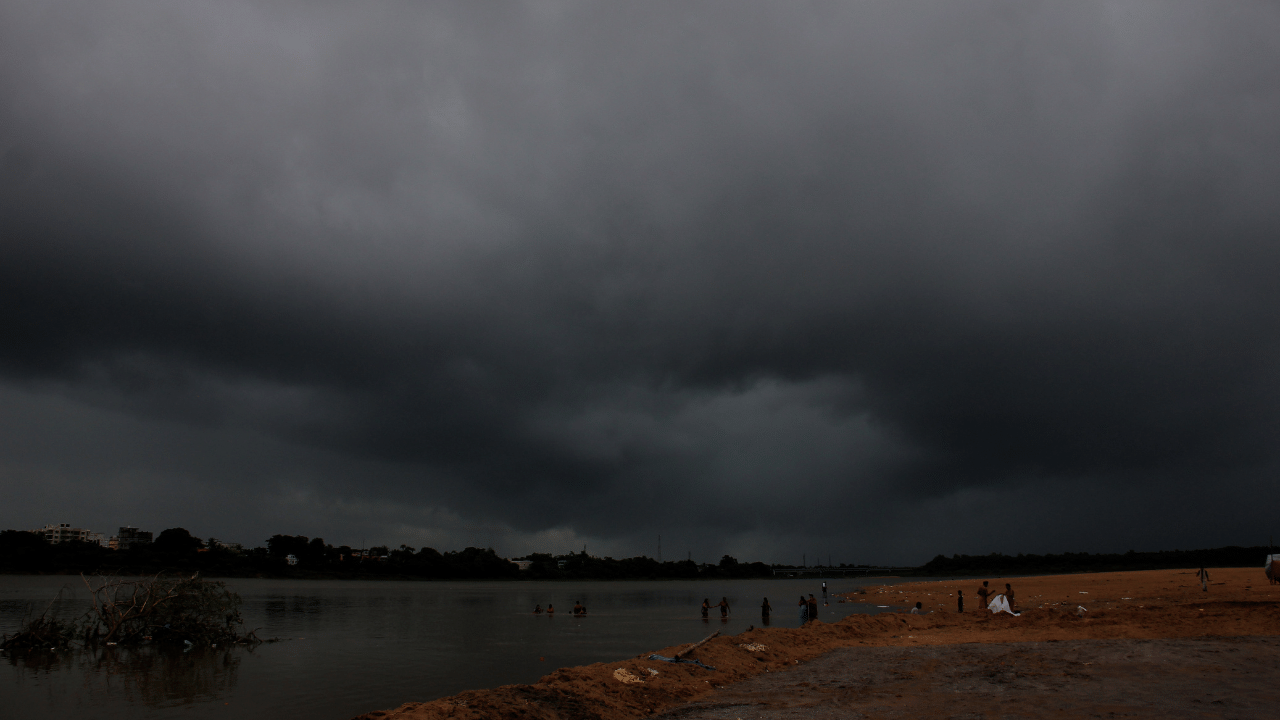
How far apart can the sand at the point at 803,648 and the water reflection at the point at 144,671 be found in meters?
19.2

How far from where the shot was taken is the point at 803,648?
29.8 meters

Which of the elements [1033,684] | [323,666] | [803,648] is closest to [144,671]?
[323,666]

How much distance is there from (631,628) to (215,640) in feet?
95.3

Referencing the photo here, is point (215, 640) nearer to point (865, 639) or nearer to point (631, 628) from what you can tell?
point (631, 628)

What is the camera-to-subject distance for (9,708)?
27.8 meters

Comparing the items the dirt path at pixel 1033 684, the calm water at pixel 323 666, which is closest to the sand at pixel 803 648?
the dirt path at pixel 1033 684

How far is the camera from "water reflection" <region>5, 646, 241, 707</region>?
3017cm

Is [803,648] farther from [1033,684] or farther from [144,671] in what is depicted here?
[144,671]

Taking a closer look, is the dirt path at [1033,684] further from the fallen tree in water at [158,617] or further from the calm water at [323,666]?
the fallen tree in water at [158,617]

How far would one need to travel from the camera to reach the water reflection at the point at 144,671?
3017 centimetres

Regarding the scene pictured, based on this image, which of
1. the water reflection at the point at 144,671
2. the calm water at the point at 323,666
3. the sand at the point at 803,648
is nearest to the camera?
the sand at the point at 803,648

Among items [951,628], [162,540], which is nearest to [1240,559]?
[951,628]

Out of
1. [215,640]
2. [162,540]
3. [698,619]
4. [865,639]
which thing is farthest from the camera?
[162,540]

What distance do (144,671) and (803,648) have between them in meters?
32.3
